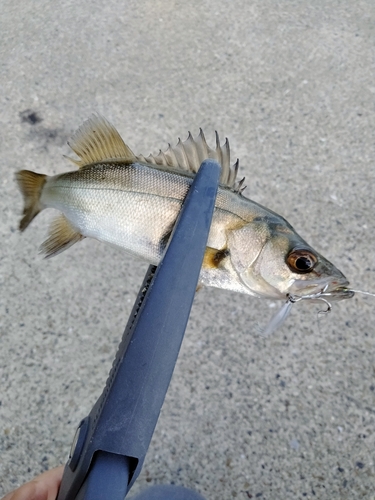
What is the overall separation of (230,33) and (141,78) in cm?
56

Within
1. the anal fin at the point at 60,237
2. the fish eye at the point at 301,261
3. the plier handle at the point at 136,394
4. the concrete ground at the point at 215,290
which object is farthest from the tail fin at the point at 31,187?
the fish eye at the point at 301,261

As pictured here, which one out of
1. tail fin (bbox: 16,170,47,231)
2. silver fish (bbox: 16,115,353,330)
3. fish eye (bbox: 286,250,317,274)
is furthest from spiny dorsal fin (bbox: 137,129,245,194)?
tail fin (bbox: 16,170,47,231)

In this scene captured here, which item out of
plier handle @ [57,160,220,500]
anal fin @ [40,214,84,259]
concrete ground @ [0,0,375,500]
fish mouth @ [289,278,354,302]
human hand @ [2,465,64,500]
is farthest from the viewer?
concrete ground @ [0,0,375,500]

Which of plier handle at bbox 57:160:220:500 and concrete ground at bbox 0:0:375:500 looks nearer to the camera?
plier handle at bbox 57:160:220:500

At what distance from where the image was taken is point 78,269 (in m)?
1.79

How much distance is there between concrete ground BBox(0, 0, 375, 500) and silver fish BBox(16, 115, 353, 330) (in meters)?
0.56

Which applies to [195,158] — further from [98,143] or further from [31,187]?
[31,187]

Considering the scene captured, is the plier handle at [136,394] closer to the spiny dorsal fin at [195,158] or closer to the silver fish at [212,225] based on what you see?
the silver fish at [212,225]

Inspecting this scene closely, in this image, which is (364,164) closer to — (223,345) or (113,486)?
(223,345)

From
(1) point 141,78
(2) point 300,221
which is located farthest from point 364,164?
(1) point 141,78

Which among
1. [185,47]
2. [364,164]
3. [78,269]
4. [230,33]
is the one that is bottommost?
[78,269]

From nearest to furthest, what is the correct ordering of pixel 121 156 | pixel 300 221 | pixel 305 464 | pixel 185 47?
1. pixel 121 156
2. pixel 305 464
3. pixel 300 221
4. pixel 185 47

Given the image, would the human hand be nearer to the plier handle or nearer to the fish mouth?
the plier handle

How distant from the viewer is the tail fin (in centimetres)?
143
